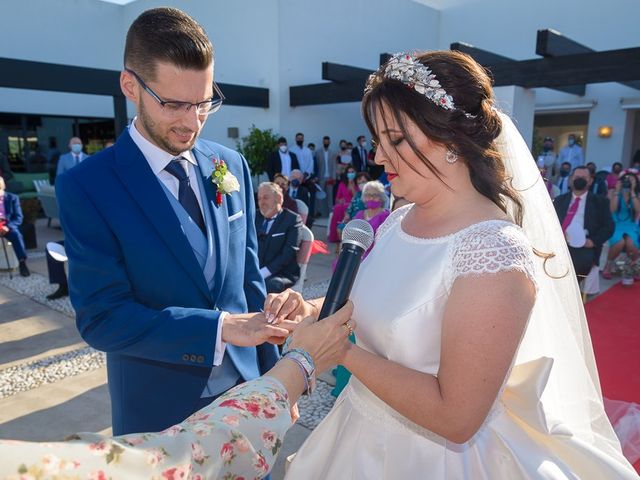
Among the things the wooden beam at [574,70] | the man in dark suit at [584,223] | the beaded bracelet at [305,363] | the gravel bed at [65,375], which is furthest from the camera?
the wooden beam at [574,70]

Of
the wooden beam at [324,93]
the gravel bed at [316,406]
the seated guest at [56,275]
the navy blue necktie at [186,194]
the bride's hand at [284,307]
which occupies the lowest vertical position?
the gravel bed at [316,406]

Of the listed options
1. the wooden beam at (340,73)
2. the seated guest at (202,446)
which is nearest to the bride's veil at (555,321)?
the seated guest at (202,446)

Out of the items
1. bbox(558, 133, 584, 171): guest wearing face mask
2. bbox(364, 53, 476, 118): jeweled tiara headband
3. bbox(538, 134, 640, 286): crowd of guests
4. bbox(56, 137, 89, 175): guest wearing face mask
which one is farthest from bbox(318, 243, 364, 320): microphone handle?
bbox(558, 133, 584, 171): guest wearing face mask

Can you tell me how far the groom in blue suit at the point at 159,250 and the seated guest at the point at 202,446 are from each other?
392 millimetres

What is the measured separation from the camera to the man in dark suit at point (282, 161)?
13.1 m

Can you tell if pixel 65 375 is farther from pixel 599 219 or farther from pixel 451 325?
pixel 599 219

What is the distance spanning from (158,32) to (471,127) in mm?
1093

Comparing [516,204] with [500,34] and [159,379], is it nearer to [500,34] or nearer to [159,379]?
[159,379]

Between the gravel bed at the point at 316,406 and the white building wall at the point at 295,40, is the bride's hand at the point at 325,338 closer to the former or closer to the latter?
the gravel bed at the point at 316,406

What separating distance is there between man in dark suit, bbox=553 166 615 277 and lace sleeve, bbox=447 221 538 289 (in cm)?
567

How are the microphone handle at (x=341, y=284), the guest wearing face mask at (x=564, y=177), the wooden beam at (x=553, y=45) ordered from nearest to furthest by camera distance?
the microphone handle at (x=341, y=284)
the wooden beam at (x=553, y=45)
the guest wearing face mask at (x=564, y=177)

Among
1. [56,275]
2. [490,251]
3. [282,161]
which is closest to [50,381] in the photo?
[56,275]

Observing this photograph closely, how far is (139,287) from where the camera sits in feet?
5.44

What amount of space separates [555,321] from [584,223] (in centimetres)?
545
